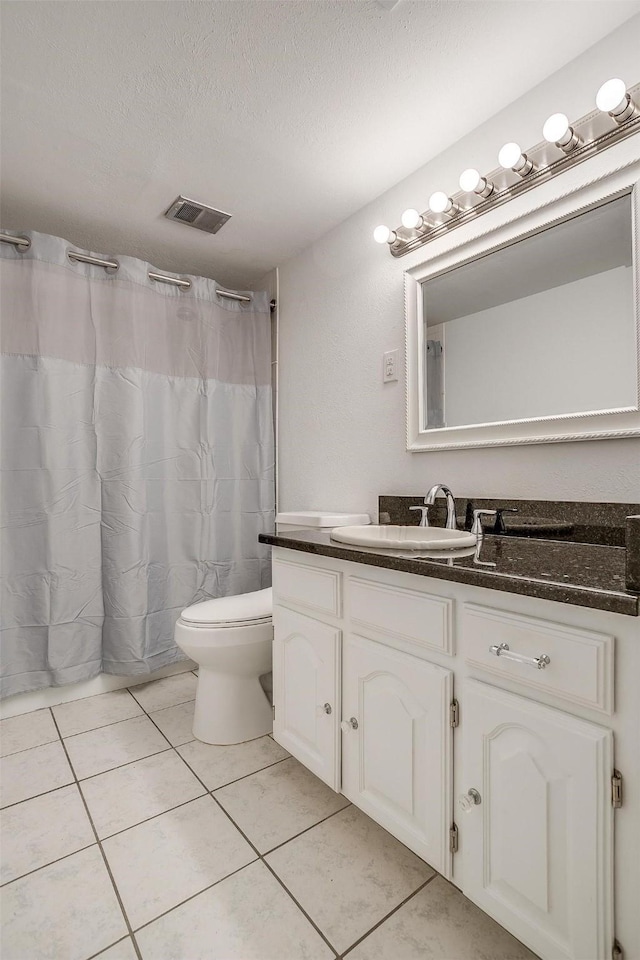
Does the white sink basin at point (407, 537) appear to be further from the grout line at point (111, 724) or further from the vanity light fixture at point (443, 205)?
the grout line at point (111, 724)

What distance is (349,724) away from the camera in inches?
50.4

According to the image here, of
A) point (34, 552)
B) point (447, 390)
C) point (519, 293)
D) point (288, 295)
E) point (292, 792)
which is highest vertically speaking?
point (288, 295)

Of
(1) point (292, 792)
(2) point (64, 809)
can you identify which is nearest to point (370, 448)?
(1) point (292, 792)

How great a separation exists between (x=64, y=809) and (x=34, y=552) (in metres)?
0.99

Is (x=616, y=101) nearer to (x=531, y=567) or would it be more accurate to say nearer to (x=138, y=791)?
(x=531, y=567)

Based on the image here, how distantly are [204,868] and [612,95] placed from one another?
6.98 ft

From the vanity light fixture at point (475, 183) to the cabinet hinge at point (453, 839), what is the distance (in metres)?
1.69

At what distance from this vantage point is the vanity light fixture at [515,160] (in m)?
1.36

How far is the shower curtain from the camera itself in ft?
6.60

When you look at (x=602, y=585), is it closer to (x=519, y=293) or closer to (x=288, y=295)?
(x=519, y=293)

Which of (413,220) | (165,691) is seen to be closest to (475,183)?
(413,220)

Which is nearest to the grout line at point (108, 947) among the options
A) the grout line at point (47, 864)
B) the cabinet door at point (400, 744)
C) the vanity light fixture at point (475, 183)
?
the grout line at point (47, 864)

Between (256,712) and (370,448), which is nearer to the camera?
(256,712)

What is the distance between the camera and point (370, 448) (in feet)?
6.62
